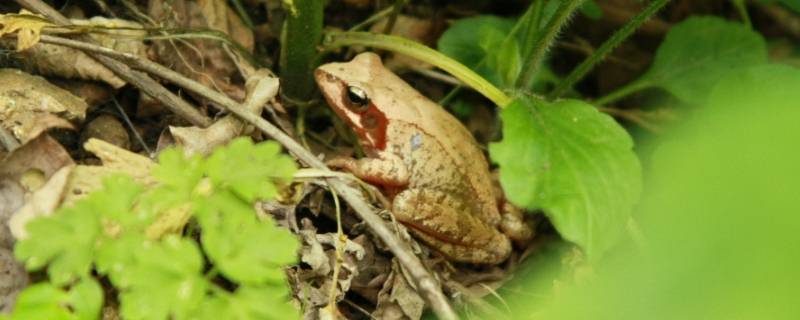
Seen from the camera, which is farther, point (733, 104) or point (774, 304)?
point (733, 104)

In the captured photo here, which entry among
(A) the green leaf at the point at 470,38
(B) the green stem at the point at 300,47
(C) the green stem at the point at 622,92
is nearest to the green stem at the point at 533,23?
(A) the green leaf at the point at 470,38

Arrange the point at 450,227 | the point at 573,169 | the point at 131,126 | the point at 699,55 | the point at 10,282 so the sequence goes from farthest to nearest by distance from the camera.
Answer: the point at 699,55 < the point at 450,227 < the point at 131,126 < the point at 573,169 < the point at 10,282

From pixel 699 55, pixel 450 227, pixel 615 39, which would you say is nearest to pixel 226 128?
pixel 450 227

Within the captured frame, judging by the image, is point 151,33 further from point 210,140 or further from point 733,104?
point 733,104

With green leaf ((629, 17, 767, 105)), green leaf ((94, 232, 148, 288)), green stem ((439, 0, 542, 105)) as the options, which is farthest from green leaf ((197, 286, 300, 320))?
green leaf ((629, 17, 767, 105))

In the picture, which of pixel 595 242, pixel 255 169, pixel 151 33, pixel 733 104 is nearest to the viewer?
pixel 733 104

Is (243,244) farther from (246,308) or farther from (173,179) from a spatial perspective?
(173,179)

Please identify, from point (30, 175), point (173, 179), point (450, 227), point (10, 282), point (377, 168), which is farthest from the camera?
point (377, 168)

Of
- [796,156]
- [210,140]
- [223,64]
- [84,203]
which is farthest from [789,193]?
[223,64]
